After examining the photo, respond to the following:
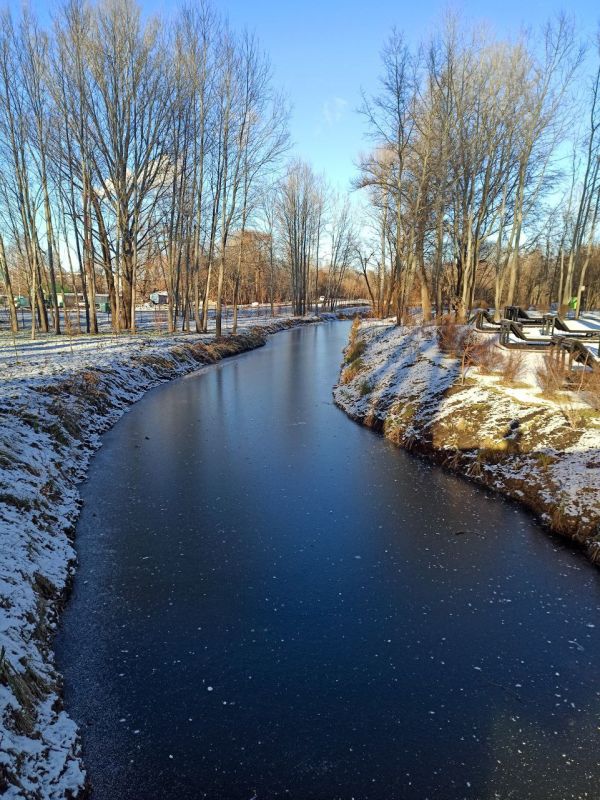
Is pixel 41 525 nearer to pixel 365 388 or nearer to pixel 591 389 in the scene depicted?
pixel 591 389

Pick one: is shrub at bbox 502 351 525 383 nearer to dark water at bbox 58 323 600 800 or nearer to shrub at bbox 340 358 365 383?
dark water at bbox 58 323 600 800

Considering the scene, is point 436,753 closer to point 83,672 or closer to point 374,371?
point 83,672

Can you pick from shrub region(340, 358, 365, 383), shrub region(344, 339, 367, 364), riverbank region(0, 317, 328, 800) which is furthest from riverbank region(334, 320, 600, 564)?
riverbank region(0, 317, 328, 800)

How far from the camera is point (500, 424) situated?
340 inches

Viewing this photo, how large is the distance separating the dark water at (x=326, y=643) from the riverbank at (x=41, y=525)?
9.5 inches

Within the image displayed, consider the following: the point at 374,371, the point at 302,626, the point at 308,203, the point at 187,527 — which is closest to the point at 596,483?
the point at 302,626

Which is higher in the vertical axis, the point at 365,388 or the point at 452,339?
the point at 452,339

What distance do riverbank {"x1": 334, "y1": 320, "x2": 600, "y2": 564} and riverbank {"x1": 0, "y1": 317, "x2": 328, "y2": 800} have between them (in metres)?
5.79

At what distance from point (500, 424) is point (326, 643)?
5819mm

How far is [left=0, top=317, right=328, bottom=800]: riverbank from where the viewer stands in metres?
2.92

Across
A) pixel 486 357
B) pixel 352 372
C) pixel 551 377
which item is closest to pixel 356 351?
pixel 352 372

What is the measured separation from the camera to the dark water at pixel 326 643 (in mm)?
3123

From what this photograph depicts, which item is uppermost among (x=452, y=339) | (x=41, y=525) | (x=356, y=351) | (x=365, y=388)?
(x=452, y=339)

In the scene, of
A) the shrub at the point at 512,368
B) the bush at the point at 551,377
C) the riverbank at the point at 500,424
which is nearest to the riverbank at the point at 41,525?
the riverbank at the point at 500,424
